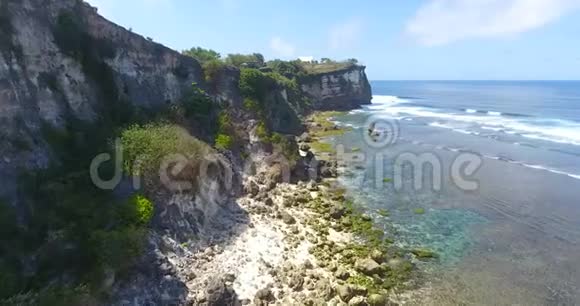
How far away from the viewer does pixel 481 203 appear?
33250mm

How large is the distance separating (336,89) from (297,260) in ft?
272

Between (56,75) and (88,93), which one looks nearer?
(56,75)

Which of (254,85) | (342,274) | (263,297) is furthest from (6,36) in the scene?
(254,85)

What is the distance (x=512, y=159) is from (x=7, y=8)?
5058 cm

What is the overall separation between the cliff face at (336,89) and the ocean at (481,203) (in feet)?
109

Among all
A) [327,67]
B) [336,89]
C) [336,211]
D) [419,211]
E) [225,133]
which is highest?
[327,67]

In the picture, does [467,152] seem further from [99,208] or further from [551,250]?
[99,208]

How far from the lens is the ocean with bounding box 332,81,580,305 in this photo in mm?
21625

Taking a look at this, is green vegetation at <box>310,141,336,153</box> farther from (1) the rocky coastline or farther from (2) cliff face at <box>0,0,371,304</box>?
(1) the rocky coastline

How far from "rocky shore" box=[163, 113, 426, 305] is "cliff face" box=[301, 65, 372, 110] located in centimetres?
6731

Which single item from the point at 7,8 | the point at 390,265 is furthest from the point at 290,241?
the point at 7,8

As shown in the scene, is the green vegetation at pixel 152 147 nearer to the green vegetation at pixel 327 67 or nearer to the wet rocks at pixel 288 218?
the wet rocks at pixel 288 218

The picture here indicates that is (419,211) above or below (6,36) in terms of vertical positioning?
below

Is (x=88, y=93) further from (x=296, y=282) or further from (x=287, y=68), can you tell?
(x=287, y=68)
